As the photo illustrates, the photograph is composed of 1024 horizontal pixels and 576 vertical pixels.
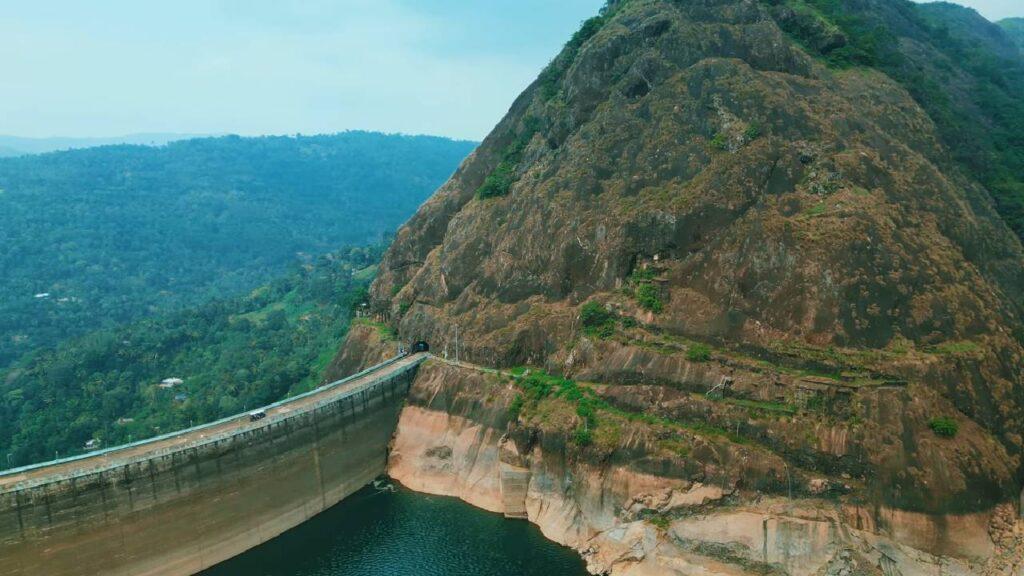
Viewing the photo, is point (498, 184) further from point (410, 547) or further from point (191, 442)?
point (191, 442)

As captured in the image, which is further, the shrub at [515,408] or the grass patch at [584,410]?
the shrub at [515,408]

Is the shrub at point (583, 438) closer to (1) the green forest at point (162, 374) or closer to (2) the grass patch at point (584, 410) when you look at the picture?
(2) the grass patch at point (584, 410)

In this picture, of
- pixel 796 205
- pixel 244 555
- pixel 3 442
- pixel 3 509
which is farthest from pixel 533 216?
pixel 3 442

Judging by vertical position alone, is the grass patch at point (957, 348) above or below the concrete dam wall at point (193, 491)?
above

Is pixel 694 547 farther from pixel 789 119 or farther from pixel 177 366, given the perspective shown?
pixel 177 366

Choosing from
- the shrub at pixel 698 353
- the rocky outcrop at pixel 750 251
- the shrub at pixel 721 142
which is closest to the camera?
the rocky outcrop at pixel 750 251

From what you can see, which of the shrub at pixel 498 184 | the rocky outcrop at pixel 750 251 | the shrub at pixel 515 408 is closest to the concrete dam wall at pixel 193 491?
A: the shrub at pixel 515 408

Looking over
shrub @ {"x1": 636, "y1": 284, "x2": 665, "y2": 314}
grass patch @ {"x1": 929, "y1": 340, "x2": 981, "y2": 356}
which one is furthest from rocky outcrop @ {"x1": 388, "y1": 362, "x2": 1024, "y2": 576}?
shrub @ {"x1": 636, "y1": 284, "x2": 665, "y2": 314}
